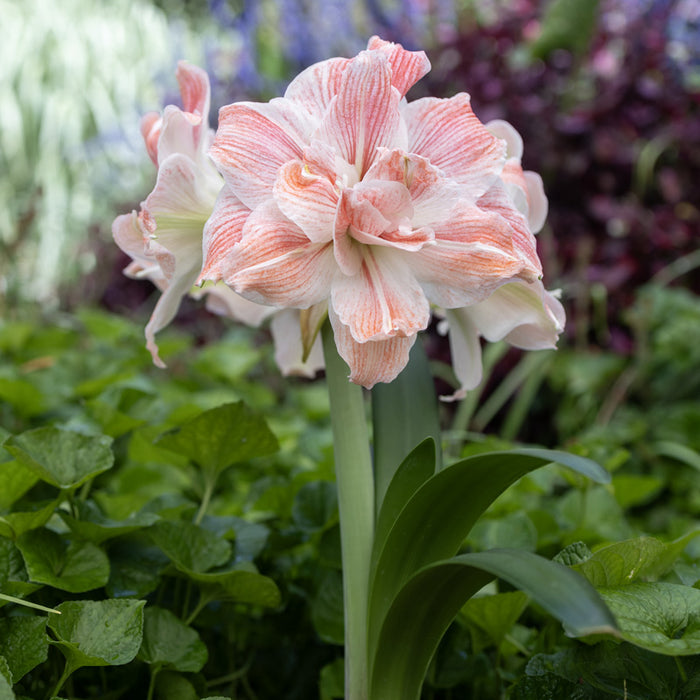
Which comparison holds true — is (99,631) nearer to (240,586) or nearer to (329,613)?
(240,586)

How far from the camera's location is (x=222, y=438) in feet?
2.28

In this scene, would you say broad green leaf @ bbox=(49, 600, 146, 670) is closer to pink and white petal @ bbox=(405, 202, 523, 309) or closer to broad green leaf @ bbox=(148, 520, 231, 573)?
broad green leaf @ bbox=(148, 520, 231, 573)

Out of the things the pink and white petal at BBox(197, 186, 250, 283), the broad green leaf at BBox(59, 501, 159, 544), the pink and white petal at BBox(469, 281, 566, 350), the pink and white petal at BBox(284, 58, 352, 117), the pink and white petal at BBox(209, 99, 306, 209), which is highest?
the pink and white petal at BBox(284, 58, 352, 117)

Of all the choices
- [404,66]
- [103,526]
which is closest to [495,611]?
[103,526]

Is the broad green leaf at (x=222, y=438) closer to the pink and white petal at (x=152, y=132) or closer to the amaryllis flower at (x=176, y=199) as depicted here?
the amaryllis flower at (x=176, y=199)

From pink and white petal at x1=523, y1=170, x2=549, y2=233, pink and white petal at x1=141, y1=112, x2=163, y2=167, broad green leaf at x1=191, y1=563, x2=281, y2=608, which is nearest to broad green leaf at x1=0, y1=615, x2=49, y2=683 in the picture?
broad green leaf at x1=191, y1=563, x2=281, y2=608

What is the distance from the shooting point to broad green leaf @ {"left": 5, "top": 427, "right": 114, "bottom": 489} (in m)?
0.61

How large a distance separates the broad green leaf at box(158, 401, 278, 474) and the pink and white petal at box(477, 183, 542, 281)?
28 cm

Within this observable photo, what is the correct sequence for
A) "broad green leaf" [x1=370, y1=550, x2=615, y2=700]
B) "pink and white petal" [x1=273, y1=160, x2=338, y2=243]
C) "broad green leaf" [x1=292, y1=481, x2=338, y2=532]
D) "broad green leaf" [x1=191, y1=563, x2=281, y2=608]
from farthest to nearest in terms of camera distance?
"broad green leaf" [x1=292, y1=481, x2=338, y2=532], "broad green leaf" [x1=191, y1=563, x2=281, y2=608], "pink and white petal" [x1=273, y1=160, x2=338, y2=243], "broad green leaf" [x1=370, y1=550, x2=615, y2=700]

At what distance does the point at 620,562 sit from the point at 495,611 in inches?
4.7

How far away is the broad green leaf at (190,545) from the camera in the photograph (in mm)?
609

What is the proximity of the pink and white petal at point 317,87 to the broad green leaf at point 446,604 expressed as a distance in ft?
1.04

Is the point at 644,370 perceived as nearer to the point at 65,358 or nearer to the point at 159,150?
the point at 65,358

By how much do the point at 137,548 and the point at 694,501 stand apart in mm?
1081
